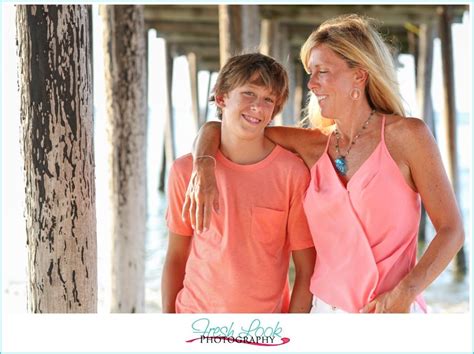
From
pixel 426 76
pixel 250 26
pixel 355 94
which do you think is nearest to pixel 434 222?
pixel 355 94

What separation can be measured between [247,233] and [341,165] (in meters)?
0.38

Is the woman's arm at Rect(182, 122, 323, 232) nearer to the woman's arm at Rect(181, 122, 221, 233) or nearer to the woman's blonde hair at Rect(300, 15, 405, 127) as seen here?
the woman's arm at Rect(181, 122, 221, 233)

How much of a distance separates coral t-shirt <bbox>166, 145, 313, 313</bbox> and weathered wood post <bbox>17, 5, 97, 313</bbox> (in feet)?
1.14

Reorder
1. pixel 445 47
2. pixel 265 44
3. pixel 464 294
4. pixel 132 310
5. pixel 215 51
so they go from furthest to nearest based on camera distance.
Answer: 1. pixel 215 51
2. pixel 265 44
3. pixel 445 47
4. pixel 464 294
5. pixel 132 310

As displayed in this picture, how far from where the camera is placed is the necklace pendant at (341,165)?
2407mm

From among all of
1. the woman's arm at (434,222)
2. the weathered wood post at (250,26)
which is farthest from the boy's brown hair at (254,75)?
the weathered wood post at (250,26)

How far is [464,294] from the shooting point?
25.6 ft

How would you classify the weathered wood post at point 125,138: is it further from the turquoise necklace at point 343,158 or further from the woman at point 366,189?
the turquoise necklace at point 343,158

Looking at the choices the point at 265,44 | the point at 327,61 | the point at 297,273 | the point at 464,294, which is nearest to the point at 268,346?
the point at 297,273

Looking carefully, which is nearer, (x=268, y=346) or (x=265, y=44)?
(x=268, y=346)

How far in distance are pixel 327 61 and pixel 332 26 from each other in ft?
0.39

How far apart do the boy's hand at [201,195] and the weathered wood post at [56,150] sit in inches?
16.7

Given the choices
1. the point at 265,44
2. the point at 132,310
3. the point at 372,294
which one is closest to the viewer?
the point at 372,294

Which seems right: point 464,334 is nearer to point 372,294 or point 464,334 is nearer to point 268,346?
point 372,294
